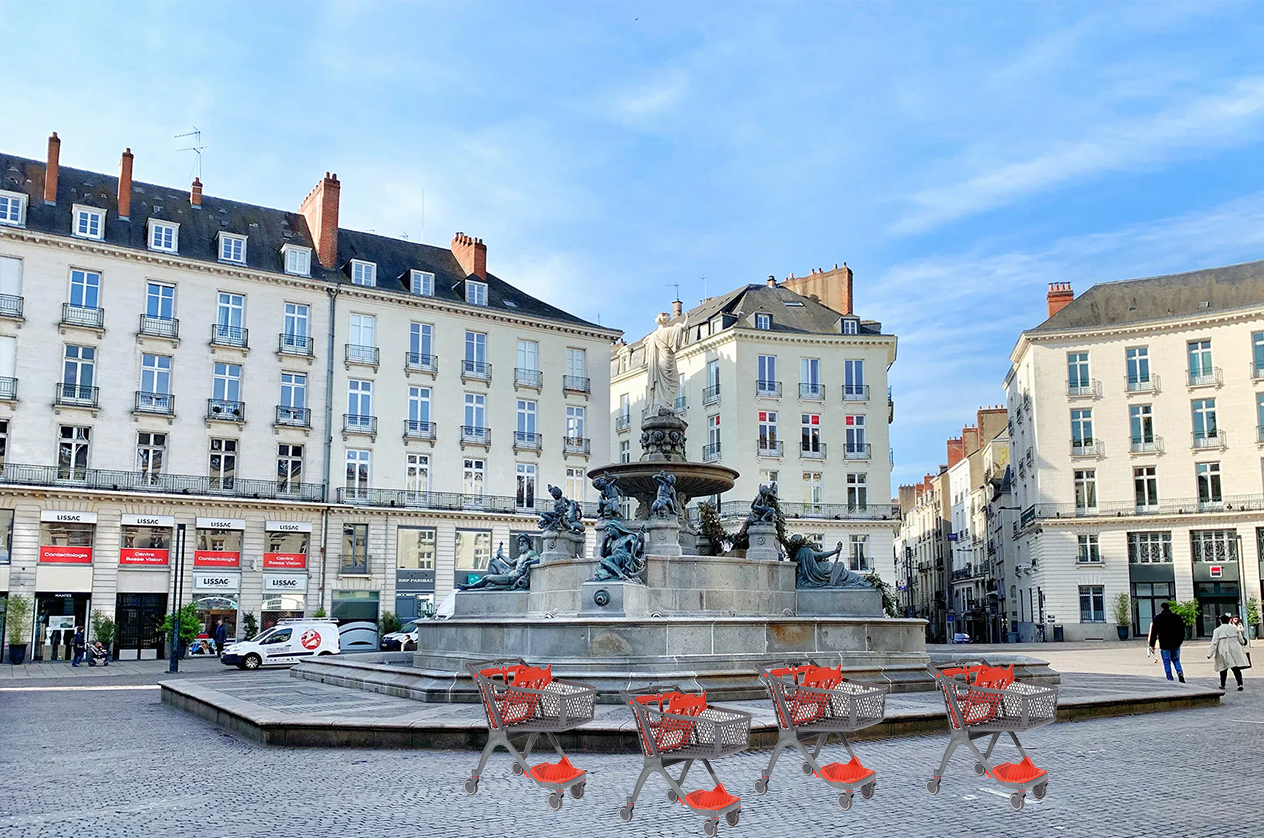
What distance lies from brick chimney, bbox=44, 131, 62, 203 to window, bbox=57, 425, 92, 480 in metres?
9.71

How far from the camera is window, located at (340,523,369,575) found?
4734cm

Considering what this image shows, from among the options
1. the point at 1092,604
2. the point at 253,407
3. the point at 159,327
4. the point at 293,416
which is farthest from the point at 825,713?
the point at 1092,604

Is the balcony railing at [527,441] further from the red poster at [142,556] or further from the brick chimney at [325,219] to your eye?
the red poster at [142,556]

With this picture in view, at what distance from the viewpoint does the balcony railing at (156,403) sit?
145 feet

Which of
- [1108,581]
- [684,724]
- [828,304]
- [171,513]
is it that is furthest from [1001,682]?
[828,304]

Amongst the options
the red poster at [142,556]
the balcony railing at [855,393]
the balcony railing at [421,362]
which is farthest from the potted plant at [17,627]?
the balcony railing at [855,393]

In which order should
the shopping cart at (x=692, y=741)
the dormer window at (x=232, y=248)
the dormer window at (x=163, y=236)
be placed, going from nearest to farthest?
the shopping cart at (x=692, y=741) < the dormer window at (x=163, y=236) < the dormer window at (x=232, y=248)

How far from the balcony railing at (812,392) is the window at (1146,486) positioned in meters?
16.0

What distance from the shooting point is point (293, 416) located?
1866 inches

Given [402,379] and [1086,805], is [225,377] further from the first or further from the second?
[1086,805]

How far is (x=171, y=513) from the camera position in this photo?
1718 inches

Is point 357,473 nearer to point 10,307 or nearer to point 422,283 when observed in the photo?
point 422,283

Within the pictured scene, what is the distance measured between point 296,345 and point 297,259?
13.4 ft

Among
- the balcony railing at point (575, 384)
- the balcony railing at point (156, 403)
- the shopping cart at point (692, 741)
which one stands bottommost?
the shopping cart at point (692, 741)
